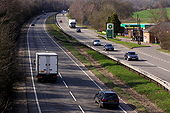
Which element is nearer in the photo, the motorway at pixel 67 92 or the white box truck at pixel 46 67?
the motorway at pixel 67 92

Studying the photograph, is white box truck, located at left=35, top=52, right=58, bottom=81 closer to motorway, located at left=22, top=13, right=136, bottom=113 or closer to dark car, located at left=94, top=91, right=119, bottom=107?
motorway, located at left=22, top=13, right=136, bottom=113

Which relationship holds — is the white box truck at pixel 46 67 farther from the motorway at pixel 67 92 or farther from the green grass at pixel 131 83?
the green grass at pixel 131 83

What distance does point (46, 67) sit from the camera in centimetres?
3994

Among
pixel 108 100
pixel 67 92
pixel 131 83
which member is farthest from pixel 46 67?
pixel 108 100

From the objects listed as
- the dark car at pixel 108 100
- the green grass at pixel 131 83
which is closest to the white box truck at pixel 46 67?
the green grass at pixel 131 83

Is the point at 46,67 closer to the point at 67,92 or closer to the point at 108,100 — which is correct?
the point at 67,92

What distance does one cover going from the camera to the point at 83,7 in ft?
548

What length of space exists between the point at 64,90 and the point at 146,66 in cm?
1593

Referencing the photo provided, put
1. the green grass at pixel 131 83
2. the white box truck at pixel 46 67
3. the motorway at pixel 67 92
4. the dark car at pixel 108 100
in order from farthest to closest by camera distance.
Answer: the white box truck at pixel 46 67 → the green grass at pixel 131 83 → the motorway at pixel 67 92 → the dark car at pixel 108 100

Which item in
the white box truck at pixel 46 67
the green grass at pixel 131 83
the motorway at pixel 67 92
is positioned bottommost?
the motorway at pixel 67 92

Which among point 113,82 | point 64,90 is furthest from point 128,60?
point 64,90

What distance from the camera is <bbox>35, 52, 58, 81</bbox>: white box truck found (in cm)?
3991

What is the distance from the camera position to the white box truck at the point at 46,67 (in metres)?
39.9

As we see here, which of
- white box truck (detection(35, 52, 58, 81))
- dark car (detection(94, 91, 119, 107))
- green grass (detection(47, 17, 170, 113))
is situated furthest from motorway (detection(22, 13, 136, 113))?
green grass (detection(47, 17, 170, 113))
